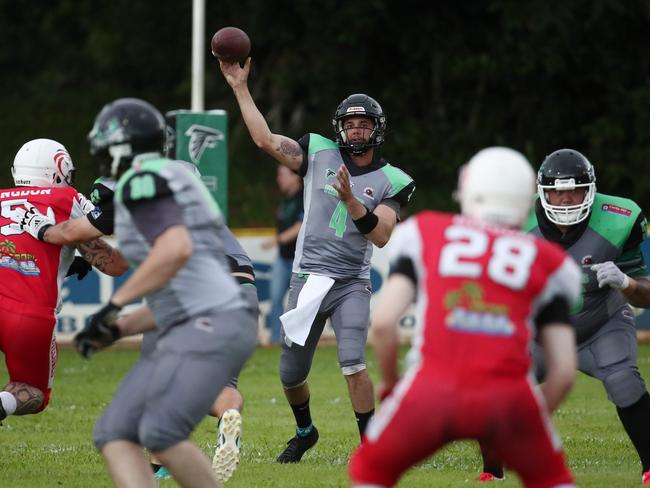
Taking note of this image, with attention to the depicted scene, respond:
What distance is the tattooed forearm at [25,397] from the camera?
6.88 metres

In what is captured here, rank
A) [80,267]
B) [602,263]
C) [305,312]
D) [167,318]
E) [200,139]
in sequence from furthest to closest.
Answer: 1. [200,139]
2. [305,312]
3. [80,267]
4. [602,263]
5. [167,318]

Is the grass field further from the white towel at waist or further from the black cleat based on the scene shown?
the white towel at waist

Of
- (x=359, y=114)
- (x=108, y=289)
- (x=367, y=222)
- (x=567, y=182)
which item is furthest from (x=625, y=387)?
(x=108, y=289)

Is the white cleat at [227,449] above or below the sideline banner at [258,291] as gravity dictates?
above

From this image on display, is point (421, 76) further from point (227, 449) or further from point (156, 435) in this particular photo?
point (156, 435)

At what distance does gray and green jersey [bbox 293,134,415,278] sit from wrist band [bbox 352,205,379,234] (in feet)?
1.10

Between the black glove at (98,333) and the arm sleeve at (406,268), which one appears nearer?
the arm sleeve at (406,268)

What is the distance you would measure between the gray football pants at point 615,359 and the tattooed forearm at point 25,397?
8.73 feet

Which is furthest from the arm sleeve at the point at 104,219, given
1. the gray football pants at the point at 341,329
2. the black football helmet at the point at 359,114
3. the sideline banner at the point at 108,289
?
the sideline banner at the point at 108,289

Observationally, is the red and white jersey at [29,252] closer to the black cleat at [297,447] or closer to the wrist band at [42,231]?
the wrist band at [42,231]

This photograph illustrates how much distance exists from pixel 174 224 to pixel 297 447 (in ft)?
10.6

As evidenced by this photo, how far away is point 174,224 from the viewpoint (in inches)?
188

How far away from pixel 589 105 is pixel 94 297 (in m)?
11.0

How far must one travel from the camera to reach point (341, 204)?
25.1 feet
